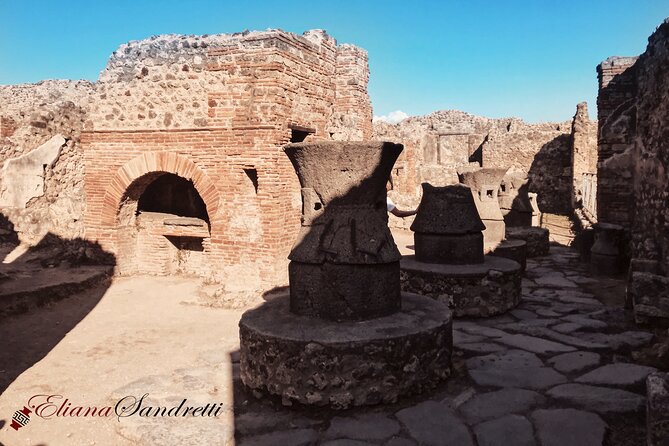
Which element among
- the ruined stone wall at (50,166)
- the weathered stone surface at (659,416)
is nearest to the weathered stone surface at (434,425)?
the weathered stone surface at (659,416)

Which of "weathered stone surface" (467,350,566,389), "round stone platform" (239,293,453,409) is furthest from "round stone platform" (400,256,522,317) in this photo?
"round stone platform" (239,293,453,409)

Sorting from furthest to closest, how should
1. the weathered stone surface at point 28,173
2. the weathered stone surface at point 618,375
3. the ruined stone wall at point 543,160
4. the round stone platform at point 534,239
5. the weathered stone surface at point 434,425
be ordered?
the ruined stone wall at point 543,160 → the round stone platform at point 534,239 → the weathered stone surface at point 28,173 → the weathered stone surface at point 618,375 → the weathered stone surface at point 434,425

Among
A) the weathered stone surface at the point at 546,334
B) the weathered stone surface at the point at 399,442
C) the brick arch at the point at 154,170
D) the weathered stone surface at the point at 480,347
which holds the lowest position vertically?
the weathered stone surface at the point at 399,442

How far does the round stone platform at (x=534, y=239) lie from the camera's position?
10.0 meters

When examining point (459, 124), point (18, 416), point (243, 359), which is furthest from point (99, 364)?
point (459, 124)

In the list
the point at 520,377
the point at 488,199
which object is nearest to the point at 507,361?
the point at 520,377

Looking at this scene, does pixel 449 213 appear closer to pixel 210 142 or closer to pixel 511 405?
pixel 511 405

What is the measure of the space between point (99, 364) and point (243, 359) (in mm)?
1883

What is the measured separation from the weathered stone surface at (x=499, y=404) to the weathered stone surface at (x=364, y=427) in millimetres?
541

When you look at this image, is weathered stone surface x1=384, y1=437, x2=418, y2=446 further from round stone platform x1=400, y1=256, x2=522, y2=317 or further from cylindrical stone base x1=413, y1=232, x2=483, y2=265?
cylindrical stone base x1=413, y1=232, x2=483, y2=265

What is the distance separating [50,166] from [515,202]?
31.3 ft

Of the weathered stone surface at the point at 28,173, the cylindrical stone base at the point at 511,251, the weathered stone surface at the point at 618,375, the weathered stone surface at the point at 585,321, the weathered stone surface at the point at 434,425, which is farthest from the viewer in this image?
the weathered stone surface at the point at 28,173

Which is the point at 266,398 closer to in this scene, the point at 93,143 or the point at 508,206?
the point at 93,143

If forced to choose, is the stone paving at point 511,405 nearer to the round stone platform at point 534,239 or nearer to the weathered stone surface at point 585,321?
the weathered stone surface at point 585,321
